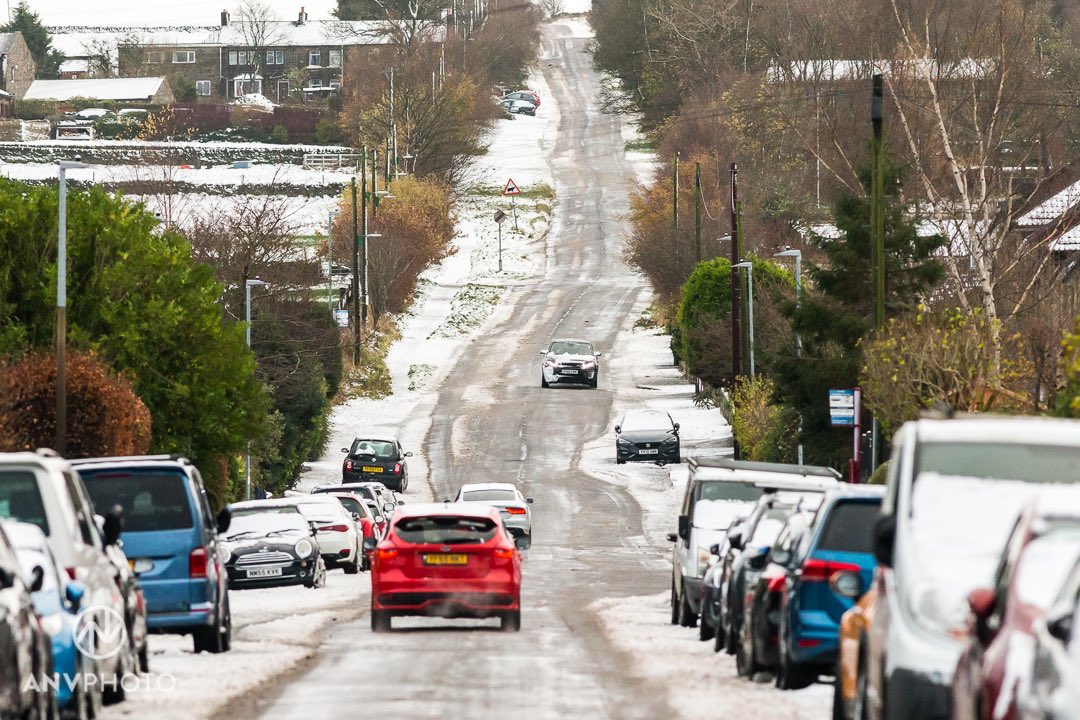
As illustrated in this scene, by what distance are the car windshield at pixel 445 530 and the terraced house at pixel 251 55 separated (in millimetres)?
144091

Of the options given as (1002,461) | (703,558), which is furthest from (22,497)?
(703,558)

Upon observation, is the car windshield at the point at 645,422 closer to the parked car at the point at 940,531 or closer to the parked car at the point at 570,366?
the parked car at the point at 570,366

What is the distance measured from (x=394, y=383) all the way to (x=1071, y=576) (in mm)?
67761

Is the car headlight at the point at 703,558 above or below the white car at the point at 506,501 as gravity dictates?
above

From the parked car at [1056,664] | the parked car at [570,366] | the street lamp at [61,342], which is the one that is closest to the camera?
the parked car at [1056,664]

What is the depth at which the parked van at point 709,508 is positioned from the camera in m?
22.7

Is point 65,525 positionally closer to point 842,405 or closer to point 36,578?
point 36,578

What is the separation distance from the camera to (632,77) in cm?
14412

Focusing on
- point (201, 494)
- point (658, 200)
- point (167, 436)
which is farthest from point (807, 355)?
point (658, 200)

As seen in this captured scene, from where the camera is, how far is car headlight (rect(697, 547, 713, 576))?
883 inches

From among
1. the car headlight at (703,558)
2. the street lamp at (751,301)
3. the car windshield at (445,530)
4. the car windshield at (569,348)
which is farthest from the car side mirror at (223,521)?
the car windshield at (569,348)

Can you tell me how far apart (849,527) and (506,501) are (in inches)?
999

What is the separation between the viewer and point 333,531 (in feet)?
111

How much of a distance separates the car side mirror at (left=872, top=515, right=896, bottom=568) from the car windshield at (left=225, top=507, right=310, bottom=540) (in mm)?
19085
